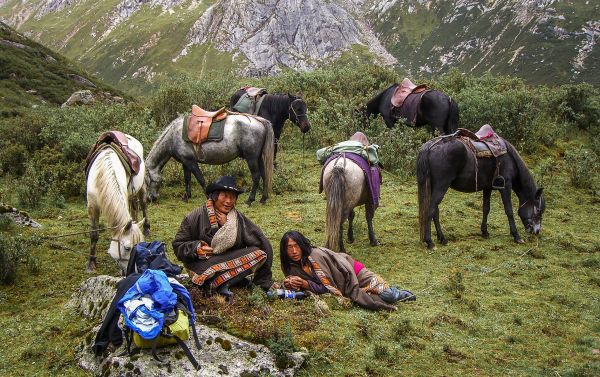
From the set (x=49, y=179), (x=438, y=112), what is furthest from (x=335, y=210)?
(x=49, y=179)

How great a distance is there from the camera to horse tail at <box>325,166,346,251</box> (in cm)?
772

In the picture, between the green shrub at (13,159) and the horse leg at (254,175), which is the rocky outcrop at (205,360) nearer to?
the horse leg at (254,175)

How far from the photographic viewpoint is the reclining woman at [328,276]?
242 inches

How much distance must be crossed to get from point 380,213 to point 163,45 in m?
147

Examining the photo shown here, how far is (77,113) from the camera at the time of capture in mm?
15930

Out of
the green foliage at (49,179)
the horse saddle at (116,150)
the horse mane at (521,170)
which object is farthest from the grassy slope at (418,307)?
the horse saddle at (116,150)

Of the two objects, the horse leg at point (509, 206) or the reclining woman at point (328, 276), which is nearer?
the reclining woman at point (328, 276)

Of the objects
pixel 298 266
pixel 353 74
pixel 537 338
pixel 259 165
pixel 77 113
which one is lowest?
pixel 537 338

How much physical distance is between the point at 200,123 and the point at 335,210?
446cm

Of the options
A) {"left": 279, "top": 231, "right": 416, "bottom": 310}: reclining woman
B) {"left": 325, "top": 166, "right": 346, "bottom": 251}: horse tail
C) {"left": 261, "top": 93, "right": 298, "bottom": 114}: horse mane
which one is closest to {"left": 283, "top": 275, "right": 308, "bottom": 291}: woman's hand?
{"left": 279, "top": 231, "right": 416, "bottom": 310}: reclining woman

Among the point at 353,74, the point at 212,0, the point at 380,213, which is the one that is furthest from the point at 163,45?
the point at 380,213

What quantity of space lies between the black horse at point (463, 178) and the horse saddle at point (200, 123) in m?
4.53

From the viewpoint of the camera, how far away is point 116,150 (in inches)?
293

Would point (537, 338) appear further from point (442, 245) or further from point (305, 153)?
point (305, 153)
